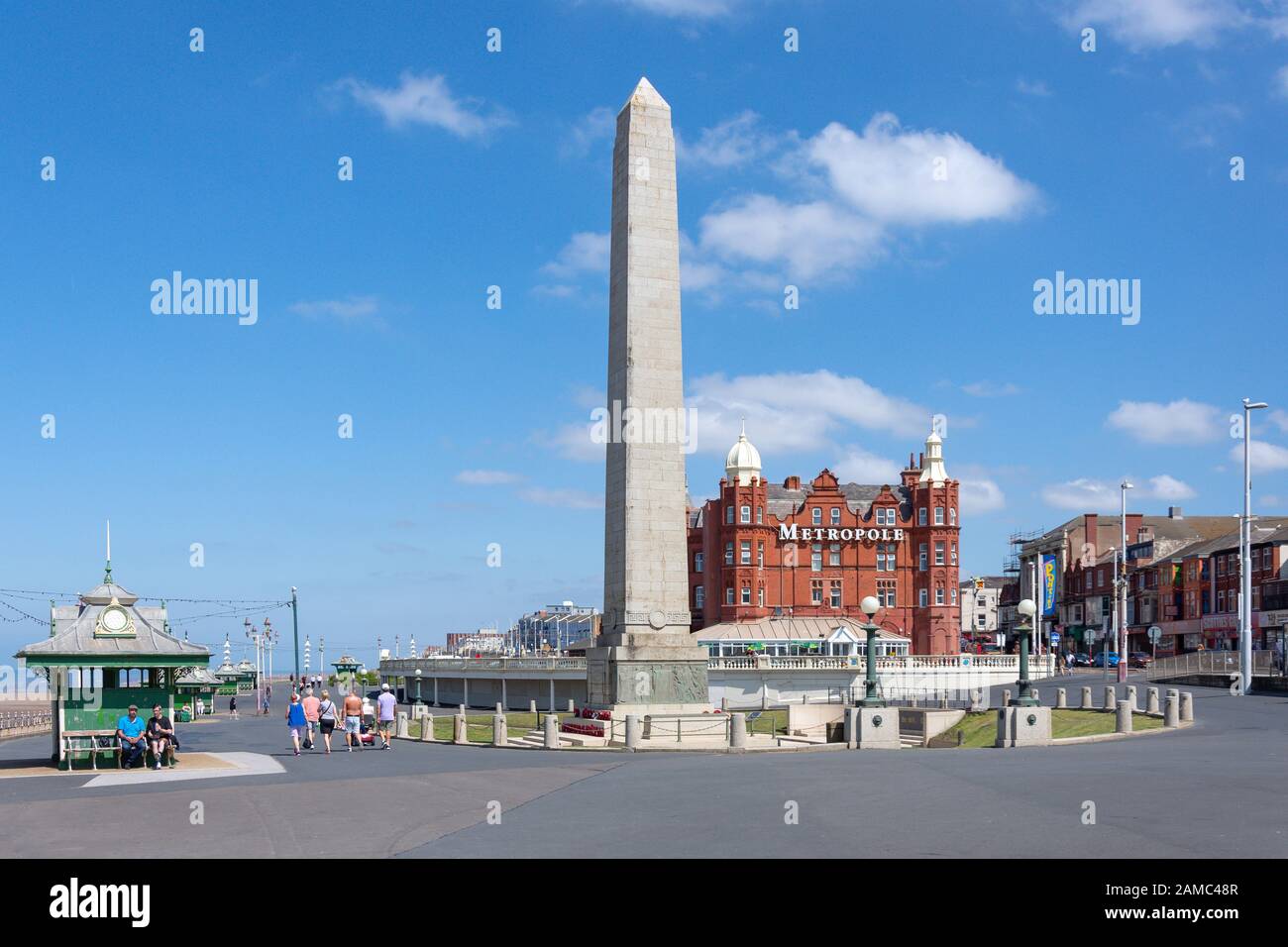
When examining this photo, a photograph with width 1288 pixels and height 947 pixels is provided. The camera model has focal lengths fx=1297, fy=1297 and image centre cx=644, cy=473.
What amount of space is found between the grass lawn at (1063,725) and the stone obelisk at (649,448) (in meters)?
9.64

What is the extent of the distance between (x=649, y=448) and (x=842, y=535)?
225ft

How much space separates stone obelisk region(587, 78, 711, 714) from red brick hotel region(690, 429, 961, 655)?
6267cm

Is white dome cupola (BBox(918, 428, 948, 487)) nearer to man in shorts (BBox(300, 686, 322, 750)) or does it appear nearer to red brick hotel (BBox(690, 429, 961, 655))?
red brick hotel (BBox(690, 429, 961, 655))

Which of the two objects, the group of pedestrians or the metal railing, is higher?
the group of pedestrians

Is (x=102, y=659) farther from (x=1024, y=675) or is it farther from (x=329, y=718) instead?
(x=1024, y=675)

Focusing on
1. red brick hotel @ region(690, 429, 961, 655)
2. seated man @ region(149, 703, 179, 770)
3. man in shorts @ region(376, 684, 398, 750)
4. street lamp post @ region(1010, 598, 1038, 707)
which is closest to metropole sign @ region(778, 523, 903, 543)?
red brick hotel @ region(690, 429, 961, 655)

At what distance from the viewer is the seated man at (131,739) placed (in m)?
26.6

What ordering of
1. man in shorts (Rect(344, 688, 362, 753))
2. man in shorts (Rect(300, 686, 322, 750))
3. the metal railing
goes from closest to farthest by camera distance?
man in shorts (Rect(344, 688, 362, 753)) → man in shorts (Rect(300, 686, 322, 750)) → the metal railing

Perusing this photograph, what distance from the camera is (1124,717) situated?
104ft

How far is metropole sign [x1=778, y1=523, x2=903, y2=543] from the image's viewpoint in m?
104

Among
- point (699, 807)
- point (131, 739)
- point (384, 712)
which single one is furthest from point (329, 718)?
point (699, 807)

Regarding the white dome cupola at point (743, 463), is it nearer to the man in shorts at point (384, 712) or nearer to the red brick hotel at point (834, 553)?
the red brick hotel at point (834, 553)
